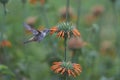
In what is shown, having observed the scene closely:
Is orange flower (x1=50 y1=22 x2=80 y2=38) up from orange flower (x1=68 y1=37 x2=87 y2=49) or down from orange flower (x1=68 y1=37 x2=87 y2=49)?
up

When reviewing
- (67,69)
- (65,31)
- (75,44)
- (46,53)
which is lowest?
(46,53)

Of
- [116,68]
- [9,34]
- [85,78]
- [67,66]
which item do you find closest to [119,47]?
[116,68]

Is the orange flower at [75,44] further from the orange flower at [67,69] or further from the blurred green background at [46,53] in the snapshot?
the orange flower at [67,69]

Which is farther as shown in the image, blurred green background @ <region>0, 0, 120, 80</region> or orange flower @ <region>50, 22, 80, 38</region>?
blurred green background @ <region>0, 0, 120, 80</region>

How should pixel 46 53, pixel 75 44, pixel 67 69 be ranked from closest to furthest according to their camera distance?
pixel 67 69
pixel 75 44
pixel 46 53

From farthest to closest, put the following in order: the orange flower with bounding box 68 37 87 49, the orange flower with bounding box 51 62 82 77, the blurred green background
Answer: the blurred green background → the orange flower with bounding box 68 37 87 49 → the orange flower with bounding box 51 62 82 77

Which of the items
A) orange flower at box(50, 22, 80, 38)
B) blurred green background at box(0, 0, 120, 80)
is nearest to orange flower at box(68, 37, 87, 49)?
blurred green background at box(0, 0, 120, 80)

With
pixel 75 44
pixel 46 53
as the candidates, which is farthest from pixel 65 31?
pixel 46 53

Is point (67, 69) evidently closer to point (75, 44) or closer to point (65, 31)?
point (65, 31)

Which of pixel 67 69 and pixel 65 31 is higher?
pixel 65 31

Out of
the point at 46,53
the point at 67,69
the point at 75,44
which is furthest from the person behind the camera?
the point at 46,53

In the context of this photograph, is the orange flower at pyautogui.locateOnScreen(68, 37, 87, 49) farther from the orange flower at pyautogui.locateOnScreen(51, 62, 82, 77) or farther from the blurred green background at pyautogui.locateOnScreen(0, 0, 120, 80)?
the orange flower at pyautogui.locateOnScreen(51, 62, 82, 77)
